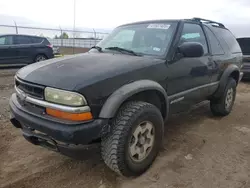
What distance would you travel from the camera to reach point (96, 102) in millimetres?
2424

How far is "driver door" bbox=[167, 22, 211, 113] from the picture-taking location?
337cm

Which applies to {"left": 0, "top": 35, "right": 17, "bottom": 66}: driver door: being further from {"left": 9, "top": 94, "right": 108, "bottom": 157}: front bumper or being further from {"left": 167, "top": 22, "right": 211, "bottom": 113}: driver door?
{"left": 9, "top": 94, "right": 108, "bottom": 157}: front bumper

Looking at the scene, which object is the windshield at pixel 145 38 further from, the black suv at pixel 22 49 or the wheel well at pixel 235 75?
the black suv at pixel 22 49

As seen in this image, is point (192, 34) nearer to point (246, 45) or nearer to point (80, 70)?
point (80, 70)

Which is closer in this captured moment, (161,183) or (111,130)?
(111,130)

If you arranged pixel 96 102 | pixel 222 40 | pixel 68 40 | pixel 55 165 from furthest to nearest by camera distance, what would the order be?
pixel 68 40 < pixel 222 40 < pixel 55 165 < pixel 96 102

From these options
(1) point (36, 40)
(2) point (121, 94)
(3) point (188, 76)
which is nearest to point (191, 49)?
(3) point (188, 76)

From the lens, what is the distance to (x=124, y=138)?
254 cm

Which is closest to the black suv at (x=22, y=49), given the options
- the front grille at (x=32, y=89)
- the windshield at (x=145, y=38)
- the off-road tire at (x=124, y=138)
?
the windshield at (x=145, y=38)

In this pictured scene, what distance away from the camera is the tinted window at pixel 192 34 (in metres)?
3.68

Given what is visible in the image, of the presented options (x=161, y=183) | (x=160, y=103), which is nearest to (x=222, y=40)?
(x=160, y=103)

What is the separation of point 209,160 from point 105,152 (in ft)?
4.72

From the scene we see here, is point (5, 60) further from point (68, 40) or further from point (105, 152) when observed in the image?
point (68, 40)

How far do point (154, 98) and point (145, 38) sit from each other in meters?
0.96
